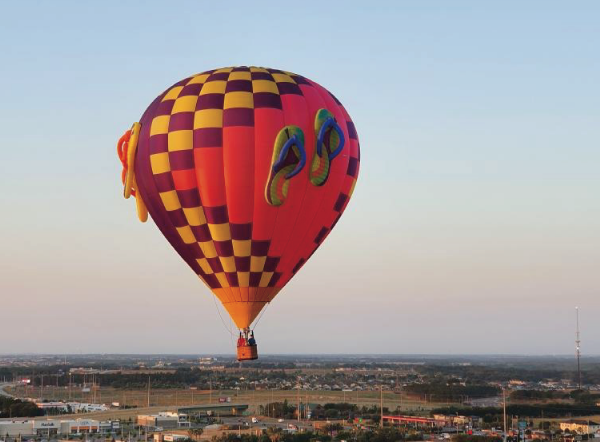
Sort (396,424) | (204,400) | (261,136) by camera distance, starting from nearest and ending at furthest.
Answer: (261,136) < (396,424) < (204,400)

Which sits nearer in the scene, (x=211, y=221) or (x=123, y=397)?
(x=211, y=221)

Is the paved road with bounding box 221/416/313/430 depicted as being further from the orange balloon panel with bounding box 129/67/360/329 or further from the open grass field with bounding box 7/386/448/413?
the orange balloon panel with bounding box 129/67/360/329

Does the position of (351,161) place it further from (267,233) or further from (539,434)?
(539,434)

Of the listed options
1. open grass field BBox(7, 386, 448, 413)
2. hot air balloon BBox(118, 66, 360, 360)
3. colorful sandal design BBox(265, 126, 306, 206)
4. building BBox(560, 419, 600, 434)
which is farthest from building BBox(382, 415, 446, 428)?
colorful sandal design BBox(265, 126, 306, 206)

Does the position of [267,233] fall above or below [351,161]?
below

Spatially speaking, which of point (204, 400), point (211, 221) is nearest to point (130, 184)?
point (211, 221)

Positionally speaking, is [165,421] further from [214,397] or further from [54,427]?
[214,397]
